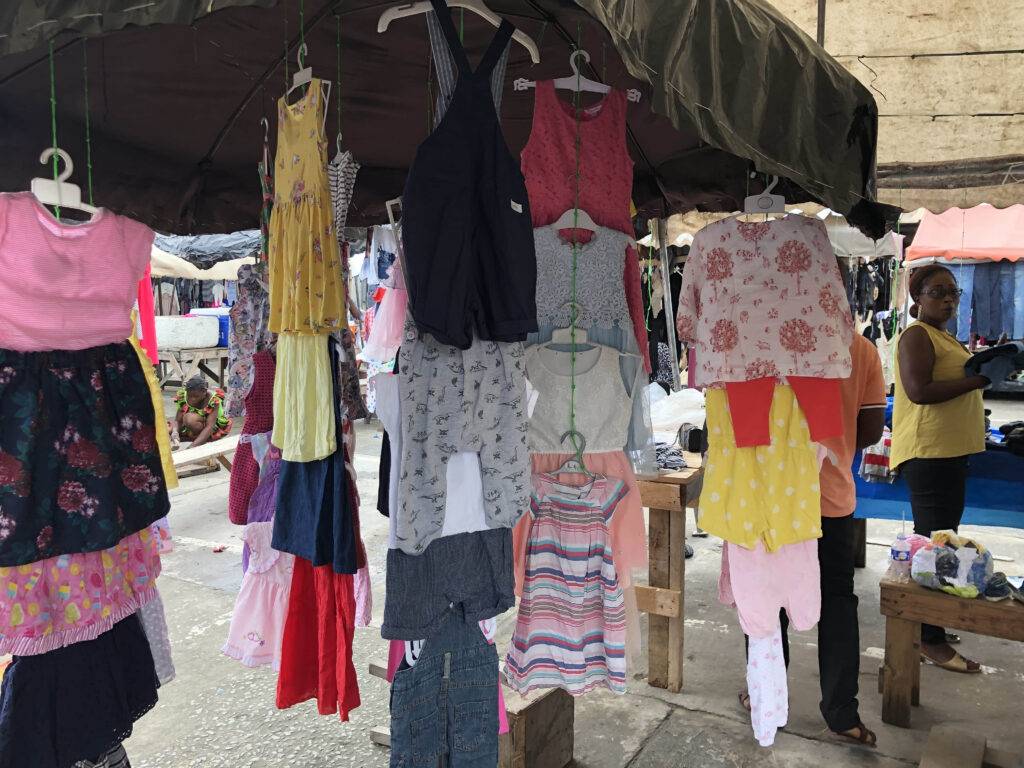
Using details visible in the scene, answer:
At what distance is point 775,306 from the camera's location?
104 inches

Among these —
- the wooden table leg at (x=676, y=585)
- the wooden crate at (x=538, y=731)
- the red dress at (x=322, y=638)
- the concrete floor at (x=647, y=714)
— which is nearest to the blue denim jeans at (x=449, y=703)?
the red dress at (x=322, y=638)

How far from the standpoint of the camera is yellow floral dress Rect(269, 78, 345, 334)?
2.19 m

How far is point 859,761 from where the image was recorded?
305 centimetres

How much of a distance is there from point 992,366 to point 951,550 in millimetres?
1015

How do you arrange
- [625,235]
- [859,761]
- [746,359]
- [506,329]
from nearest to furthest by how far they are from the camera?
1. [506,329]
2. [625,235]
3. [746,359]
4. [859,761]

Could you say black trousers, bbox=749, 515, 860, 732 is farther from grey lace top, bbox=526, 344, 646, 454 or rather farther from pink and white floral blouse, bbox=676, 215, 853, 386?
grey lace top, bbox=526, 344, 646, 454

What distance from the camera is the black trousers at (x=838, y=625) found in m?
3.07

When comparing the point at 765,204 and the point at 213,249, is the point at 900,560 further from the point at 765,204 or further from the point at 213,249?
the point at 213,249

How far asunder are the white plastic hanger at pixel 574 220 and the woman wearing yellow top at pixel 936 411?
233 cm

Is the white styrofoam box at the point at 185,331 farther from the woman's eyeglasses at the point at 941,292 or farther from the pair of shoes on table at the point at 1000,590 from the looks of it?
the pair of shoes on table at the point at 1000,590

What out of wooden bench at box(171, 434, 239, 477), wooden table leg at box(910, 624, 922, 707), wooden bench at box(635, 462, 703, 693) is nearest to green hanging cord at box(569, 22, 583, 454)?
wooden bench at box(635, 462, 703, 693)

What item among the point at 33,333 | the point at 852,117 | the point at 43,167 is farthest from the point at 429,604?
the point at 43,167

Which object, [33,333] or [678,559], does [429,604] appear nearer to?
[33,333]

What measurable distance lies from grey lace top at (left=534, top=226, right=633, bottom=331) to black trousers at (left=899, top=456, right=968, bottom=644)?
2.48 metres
